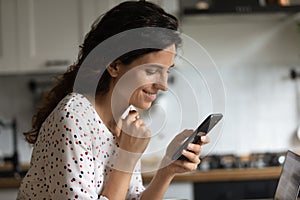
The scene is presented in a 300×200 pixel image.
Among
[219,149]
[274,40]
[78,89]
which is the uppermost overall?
[78,89]

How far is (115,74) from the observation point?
3.99ft

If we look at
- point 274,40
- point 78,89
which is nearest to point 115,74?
point 78,89

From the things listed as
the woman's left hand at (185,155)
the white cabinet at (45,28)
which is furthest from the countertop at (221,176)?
the woman's left hand at (185,155)

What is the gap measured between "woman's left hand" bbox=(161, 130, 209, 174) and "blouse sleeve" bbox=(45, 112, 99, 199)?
0.78 ft

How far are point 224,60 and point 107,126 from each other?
1.56 meters

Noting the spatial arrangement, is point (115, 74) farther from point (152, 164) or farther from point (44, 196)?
point (152, 164)

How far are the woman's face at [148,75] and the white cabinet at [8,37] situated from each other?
5.27ft

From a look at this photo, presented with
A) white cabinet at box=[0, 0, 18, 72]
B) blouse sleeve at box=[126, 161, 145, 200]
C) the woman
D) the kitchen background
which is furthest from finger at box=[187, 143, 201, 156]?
white cabinet at box=[0, 0, 18, 72]

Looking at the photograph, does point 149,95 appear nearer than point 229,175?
Yes

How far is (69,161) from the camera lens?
108 centimetres

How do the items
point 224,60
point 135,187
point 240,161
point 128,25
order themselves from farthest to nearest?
point 224,60
point 240,161
point 135,187
point 128,25

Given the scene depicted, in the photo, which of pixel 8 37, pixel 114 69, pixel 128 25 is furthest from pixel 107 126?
pixel 8 37

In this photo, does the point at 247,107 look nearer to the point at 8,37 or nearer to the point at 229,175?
the point at 229,175

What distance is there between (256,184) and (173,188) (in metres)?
0.39
